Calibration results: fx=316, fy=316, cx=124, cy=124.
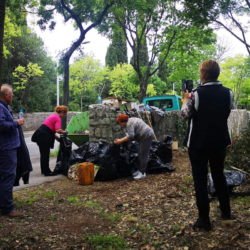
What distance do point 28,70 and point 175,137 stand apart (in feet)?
63.9

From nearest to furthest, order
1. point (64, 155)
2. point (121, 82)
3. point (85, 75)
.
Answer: point (64, 155) < point (121, 82) < point (85, 75)

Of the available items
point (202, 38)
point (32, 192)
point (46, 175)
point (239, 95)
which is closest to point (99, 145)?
point (46, 175)

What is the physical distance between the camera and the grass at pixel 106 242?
124 inches

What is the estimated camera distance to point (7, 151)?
3951 millimetres

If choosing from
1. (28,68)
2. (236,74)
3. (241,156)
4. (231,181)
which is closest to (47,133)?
(231,181)

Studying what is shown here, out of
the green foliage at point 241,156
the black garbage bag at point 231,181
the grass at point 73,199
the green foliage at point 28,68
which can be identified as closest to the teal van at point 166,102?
the green foliage at point 241,156

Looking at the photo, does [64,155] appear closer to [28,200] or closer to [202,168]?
[28,200]

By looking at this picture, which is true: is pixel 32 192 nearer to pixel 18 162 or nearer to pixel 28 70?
pixel 18 162

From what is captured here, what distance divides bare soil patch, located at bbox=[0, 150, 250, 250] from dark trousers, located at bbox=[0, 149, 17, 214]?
22 centimetres

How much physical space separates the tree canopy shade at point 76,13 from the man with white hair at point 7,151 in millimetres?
7377

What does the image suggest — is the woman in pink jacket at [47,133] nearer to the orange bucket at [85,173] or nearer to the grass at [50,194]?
the orange bucket at [85,173]

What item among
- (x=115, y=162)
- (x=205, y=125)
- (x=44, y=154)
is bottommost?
(x=115, y=162)

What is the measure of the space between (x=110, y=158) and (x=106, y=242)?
3265 millimetres

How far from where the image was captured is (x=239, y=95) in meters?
33.8
